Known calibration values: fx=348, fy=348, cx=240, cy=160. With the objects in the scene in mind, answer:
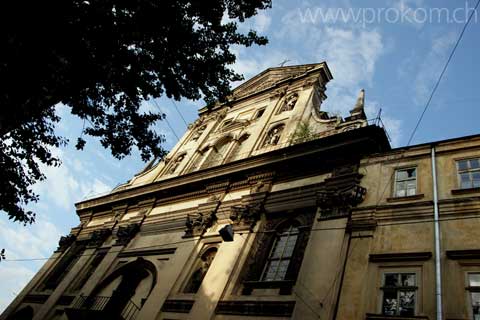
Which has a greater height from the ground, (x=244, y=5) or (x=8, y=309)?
(x=244, y=5)

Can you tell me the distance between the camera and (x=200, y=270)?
1262cm

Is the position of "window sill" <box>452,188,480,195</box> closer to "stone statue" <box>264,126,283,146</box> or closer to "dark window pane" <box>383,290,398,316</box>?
"dark window pane" <box>383,290,398,316</box>

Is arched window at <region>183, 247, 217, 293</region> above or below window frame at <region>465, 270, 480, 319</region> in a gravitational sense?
above

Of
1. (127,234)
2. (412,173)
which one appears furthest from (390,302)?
(127,234)

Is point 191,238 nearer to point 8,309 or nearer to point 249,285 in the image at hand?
point 249,285

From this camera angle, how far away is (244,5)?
10.3 m

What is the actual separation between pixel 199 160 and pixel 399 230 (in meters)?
12.8

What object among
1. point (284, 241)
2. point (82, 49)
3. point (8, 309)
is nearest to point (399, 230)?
point (284, 241)

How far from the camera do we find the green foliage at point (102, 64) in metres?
7.54

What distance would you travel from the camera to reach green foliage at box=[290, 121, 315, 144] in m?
14.4

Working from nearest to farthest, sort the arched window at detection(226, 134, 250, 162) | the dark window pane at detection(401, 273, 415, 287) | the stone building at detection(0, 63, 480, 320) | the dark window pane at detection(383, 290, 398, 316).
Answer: the dark window pane at detection(383, 290, 398, 316) < the dark window pane at detection(401, 273, 415, 287) < the stone building at detection(0, 63, 480, 320) < the arched window at detection(226, 134, 250, 162)

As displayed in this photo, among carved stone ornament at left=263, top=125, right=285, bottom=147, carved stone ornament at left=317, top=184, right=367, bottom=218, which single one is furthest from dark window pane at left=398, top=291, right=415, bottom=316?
carved stone ornament at left=263, top=125, right=285, bottom=147

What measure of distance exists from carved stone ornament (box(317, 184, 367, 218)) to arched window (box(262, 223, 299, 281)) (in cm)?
139

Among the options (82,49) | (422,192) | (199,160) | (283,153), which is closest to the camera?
(82,49)
